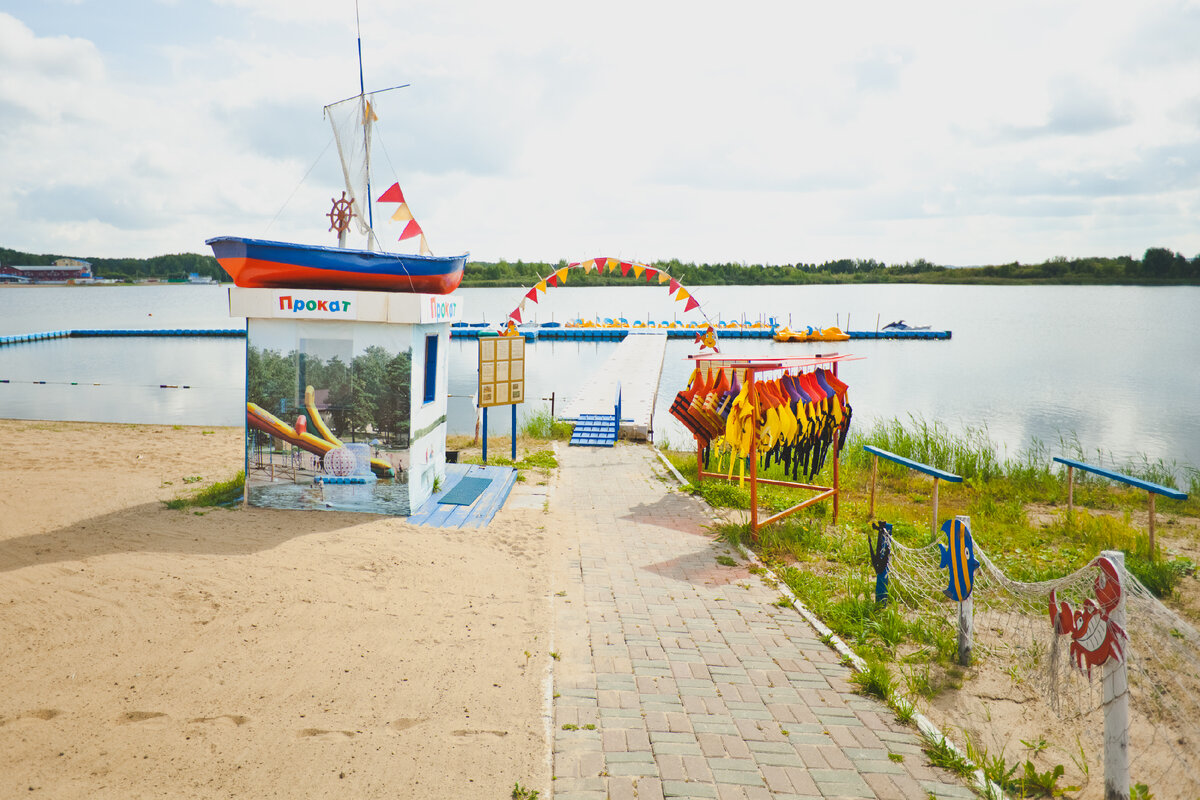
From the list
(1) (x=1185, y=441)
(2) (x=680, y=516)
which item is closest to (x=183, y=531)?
(2) (x=680, y=516)

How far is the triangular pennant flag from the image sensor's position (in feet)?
33.9

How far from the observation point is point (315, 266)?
28.5 ft

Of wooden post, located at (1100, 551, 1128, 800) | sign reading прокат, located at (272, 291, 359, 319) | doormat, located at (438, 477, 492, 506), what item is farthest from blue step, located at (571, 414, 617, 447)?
wooden post, located at (1100, 551, 1128, 800)

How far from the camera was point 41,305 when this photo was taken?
8225 cm

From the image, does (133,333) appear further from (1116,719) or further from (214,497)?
(1116,719)

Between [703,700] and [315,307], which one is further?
[315,307]

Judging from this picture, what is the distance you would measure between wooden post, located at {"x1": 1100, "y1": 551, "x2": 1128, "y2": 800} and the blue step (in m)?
11.5

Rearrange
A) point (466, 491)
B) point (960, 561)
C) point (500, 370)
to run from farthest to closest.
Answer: point (500, 370), point (466, 491), point (960, 561)

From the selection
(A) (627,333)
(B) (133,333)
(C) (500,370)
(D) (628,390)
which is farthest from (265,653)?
(B) (133,333)

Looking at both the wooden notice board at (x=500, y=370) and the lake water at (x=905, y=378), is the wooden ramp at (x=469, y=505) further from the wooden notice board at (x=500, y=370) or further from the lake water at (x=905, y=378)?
the lake water at (x=905, y=378)

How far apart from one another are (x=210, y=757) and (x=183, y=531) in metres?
4.45

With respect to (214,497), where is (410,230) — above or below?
above

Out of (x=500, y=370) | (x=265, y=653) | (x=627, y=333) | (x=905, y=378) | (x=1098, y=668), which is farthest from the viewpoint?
(x=627, y=333)

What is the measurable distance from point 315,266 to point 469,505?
345 cm
